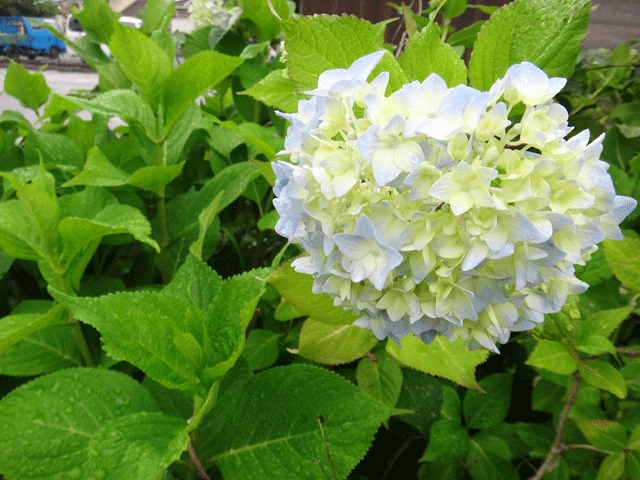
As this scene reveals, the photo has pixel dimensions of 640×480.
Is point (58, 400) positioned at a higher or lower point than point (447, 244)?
lower

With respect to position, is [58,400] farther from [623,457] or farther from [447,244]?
[623,457]

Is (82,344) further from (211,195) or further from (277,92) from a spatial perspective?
(277,92)

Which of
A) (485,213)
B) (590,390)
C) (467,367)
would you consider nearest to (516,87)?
(485,213)

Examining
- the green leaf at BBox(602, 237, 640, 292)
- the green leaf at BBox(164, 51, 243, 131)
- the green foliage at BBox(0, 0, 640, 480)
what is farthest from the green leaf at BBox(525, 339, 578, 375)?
the green leaf at BBox(164, 51, 243, 131)

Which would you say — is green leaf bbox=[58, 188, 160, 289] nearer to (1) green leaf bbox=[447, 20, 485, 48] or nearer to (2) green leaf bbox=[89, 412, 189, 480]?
(2) green leaf bbox=[89, 412, 189, 480]

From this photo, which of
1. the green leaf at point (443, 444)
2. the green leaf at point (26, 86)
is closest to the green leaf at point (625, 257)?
the green leaf at point (443, 444)

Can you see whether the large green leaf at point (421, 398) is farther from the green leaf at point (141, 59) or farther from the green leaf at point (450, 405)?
the green leaf at point (141, 59)

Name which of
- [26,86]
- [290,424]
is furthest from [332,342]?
[26,86]
